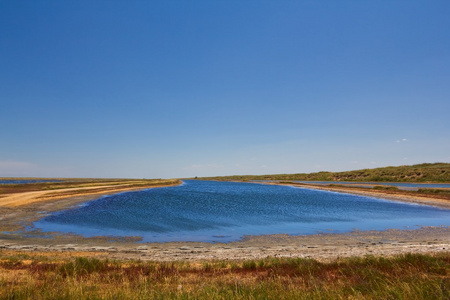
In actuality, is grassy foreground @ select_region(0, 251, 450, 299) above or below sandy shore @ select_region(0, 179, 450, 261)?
above

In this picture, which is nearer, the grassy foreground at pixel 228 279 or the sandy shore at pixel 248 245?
the grassy foreground at pixel 228 279

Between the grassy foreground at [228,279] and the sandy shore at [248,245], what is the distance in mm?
3032

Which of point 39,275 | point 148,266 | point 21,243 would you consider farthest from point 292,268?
point 21,243

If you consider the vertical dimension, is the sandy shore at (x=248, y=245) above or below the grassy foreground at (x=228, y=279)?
below

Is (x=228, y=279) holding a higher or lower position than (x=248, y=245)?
higher

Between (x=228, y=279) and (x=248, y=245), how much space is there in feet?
29.5

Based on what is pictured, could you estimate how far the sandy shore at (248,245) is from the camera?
1509cm

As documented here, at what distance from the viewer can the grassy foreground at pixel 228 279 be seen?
6574 mm

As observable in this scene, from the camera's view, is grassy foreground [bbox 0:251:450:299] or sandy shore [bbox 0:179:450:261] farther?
sandy shore [bbox 0:179:450:261]

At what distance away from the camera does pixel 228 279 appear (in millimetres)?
9523

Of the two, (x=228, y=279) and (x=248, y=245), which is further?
(x=248, y=245)

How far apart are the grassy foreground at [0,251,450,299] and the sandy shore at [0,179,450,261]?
3032mm

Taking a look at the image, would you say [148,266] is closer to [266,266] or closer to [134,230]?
[266,266]

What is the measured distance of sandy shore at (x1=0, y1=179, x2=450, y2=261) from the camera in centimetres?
1509
